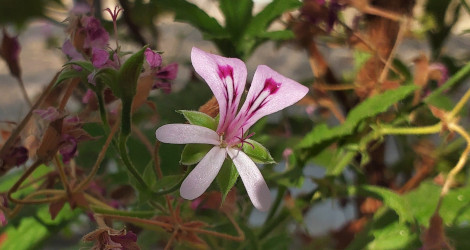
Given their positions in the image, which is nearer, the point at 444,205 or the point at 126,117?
the point at 126,117

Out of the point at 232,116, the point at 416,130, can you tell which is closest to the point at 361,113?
the point at 416,130

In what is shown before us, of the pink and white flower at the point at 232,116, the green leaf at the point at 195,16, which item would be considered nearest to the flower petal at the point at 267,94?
the pink and white flower at the point at 232,116

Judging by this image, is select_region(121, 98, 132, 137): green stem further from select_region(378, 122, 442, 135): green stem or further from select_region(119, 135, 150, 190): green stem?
select_region(378, 122, 442, 135): green stem

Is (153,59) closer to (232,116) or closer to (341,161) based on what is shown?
(232,116)

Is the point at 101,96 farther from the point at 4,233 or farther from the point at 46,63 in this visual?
the point at 46,63

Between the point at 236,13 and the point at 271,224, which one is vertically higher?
the point at 236,13

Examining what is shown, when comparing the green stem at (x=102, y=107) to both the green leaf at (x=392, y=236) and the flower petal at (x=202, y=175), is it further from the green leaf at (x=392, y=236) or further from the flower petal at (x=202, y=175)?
the green leaf at (x=392, y=236)
